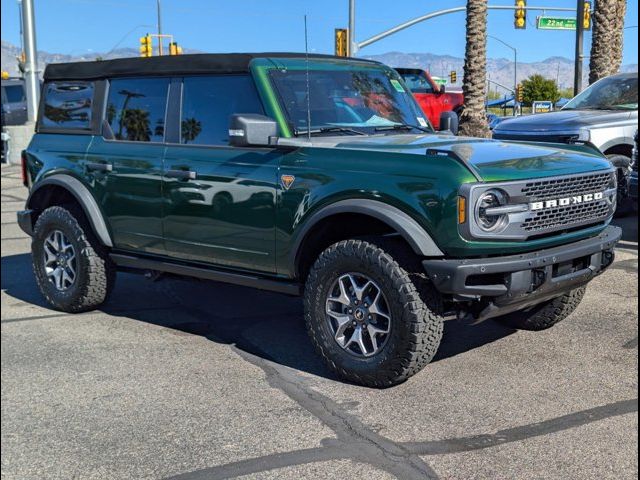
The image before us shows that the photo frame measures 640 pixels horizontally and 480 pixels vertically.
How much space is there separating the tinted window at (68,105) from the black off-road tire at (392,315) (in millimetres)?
2616

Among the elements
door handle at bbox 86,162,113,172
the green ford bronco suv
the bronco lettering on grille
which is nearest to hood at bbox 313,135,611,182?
the green ford bronco suv

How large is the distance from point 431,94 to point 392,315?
198 inches

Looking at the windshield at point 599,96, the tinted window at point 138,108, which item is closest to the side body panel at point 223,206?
the tinted window at point 138,108

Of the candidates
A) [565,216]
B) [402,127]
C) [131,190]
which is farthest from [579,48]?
[131,190]

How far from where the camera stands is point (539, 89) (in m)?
3.21

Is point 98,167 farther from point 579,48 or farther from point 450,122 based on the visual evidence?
point 579,48

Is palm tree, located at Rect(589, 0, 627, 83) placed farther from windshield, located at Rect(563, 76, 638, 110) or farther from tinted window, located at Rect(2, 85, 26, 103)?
tinted window, located at Rect(2, 85, 26, 103)

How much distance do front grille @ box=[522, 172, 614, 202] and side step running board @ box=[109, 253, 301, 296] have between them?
1525mm

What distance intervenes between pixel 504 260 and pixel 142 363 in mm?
2271

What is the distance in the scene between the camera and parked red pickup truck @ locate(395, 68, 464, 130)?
5496 mm

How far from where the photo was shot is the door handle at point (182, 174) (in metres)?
4.89

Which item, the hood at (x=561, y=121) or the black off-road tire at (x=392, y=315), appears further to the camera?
the hood at (x=561, y=121)

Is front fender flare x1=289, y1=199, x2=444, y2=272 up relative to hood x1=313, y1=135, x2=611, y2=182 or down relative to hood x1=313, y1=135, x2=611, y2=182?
down

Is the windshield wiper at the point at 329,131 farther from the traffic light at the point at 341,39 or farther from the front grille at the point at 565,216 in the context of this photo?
the front grille at the point at 565,216
